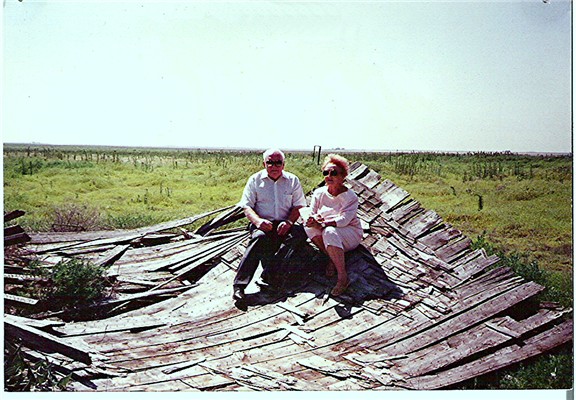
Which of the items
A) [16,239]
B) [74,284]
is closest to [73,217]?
[16,239]

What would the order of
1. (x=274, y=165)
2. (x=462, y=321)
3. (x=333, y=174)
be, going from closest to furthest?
(x=462, y=321) → (x=333, y=174) → (x=274, y=165)

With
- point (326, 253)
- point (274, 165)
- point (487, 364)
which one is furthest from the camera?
point (326, 253)

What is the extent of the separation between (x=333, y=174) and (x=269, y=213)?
68 cm

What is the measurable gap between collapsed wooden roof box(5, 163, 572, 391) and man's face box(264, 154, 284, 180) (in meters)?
0.78

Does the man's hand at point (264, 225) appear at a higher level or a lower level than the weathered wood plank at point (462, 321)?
higher

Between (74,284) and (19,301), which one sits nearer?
(19,301)

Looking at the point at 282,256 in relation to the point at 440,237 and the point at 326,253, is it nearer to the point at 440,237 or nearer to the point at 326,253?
the point at 326,253

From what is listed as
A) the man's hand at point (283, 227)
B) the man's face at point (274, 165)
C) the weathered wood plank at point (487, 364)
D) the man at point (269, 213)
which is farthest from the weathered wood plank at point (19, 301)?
the weathered wood plank at point (487, 364)

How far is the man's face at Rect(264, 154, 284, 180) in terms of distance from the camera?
6469mm

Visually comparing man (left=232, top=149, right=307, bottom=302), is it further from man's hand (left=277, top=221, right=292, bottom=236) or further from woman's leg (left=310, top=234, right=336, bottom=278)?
woman's leg (left=310, top=234, right=336, bottom=278)

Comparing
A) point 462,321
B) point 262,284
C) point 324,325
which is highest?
point 262,284

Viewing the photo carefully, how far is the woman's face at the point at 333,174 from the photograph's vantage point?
634 cm

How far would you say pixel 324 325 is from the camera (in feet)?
20.1

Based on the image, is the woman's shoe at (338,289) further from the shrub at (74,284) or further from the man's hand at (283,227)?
the shrub at (74,284)
